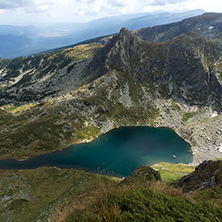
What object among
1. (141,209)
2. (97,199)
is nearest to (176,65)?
(141,209)

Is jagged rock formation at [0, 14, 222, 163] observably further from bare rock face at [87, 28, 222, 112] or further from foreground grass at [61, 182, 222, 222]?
foreground grass at [61, 182, 222, 222]

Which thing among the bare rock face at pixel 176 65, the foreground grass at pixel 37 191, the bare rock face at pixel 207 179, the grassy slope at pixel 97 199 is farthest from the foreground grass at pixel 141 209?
the bare rock face at pixel 176 65

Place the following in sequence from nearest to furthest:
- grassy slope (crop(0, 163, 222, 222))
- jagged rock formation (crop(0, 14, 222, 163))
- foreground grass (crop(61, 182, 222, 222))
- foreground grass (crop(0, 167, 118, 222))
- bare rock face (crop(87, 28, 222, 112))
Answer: foreground grass (crop(61, 182, 222, 222))
grassy slope (crop(0, 163, 222, 222))
foreground grass (crop(0, 167, 118, 222))
jagged rock formation (crop(0, 14, 222, 163))
bare rock face (crop(87, 28, 222, 112))

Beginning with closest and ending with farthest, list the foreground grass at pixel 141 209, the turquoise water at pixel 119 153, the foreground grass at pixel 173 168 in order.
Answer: the foreground grass at pixel 141 209 → the foreground grass at pixel 173 168 → the turquoise water at pixel 119 153

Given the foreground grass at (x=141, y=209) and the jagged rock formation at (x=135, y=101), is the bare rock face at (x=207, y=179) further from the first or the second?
the jagged rock formation at (x=135, y=101)

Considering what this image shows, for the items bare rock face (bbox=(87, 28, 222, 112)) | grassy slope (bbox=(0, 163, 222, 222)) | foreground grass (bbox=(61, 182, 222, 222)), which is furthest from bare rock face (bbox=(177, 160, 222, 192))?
bare rock face (bbox=(87, 28, 222, 112))

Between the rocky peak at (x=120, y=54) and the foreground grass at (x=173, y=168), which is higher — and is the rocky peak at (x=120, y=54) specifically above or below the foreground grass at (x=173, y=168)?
above

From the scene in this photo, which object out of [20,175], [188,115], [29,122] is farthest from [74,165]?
[188,115]

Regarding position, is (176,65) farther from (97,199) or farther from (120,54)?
(97,199)
